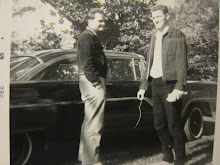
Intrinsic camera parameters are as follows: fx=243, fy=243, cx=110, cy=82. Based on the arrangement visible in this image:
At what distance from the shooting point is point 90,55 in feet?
5.26

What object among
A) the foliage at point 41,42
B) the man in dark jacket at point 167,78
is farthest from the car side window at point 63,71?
the man in dark jacket at point 167,78

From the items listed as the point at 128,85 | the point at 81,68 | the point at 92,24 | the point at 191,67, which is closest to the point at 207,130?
the point at 191,67

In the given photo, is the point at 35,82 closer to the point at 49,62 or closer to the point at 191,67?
the point at 49,62

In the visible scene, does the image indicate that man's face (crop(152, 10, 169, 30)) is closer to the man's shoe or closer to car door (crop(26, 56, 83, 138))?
car door (crop(26, 56, 83, 138))

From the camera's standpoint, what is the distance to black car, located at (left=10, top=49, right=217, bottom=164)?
5.02 feet

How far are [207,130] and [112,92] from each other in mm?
733

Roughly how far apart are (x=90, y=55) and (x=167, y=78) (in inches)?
21.7

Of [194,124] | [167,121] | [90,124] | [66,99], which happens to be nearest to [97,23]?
[66,99]

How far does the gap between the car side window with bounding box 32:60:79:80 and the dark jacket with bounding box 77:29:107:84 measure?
0.19ft

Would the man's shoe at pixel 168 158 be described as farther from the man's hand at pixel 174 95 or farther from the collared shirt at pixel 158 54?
the collared shirt at pixel 158 54

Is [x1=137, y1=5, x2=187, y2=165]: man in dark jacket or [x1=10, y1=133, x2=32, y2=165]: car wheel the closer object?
[x1=10, y1=133, x2=32, y2=165]: car wheel

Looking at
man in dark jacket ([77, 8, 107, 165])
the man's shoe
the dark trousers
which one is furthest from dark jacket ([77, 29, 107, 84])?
the man's shoe

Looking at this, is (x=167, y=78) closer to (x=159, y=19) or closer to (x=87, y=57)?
(x=159, y=19)

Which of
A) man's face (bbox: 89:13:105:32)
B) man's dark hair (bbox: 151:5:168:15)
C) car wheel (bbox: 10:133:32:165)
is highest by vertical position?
man's dark hair (bbox: 151:5:168:15)
